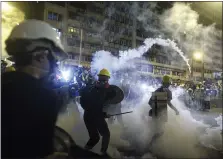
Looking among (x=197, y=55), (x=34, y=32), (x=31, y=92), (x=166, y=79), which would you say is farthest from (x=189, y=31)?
(x=31, y=92)

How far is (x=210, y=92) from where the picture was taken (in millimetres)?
3379

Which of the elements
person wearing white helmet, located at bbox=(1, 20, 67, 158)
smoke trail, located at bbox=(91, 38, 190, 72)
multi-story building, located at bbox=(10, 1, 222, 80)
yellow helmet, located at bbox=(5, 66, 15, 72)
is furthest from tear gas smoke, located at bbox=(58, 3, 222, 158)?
yellow helmet, located at bbox=(5, 66, 15, 72)

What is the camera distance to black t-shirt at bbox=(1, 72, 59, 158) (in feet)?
8.41

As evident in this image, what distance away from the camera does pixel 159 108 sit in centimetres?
323

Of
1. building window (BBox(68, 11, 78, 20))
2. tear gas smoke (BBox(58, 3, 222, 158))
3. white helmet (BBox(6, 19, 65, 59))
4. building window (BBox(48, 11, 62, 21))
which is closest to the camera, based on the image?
white helmet (BBox(6, 19, 65, 59))

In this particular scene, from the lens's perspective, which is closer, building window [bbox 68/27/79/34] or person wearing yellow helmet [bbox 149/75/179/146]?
building window [bbox 68/27/79/34]

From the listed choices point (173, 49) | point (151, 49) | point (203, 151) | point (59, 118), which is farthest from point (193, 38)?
point (59, 118)

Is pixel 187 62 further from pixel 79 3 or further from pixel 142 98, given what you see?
pixel 79 3

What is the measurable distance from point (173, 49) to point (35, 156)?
82.5 inches

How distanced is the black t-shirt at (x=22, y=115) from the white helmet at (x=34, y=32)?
39 centimetres

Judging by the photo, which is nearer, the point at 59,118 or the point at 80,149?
the point at 59,118

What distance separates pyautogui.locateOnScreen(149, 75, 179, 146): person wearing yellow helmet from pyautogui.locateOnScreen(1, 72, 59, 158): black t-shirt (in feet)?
4.49

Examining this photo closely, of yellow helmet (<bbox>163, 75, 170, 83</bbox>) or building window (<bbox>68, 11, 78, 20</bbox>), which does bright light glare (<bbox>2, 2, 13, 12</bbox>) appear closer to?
building window (<bbox>68, 11, 78, 20</bbox>)

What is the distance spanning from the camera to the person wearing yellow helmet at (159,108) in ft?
10.6
